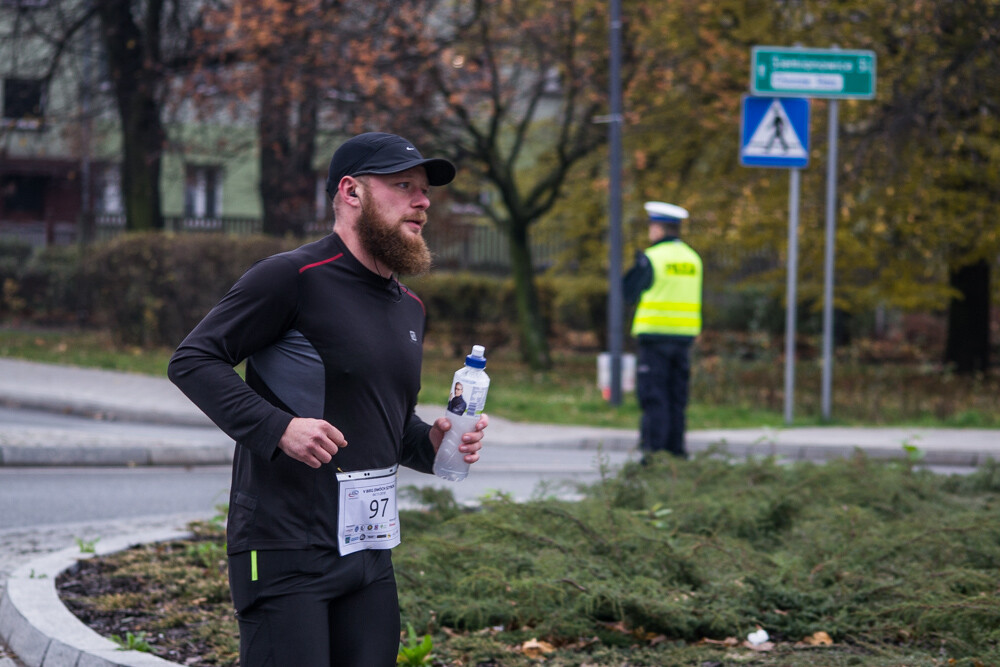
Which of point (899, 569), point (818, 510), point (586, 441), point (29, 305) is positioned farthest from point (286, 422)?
point (29, 305)

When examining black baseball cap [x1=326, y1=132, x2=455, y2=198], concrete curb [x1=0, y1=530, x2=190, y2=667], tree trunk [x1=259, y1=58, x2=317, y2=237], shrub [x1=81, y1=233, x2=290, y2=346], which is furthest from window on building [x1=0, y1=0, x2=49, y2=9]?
black baseball cap [x1=326, y1=132, x2=455, y2=198]

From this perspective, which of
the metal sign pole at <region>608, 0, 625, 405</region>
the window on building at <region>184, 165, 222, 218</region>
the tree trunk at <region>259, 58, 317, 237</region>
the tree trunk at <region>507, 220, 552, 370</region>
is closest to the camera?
the metal sign pole at <region>608, 0, 625, 405</region>

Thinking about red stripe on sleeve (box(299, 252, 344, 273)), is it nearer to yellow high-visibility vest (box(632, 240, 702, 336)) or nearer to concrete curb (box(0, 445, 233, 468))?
yellow high-visibility vest (box(632, 240, 702, 336))

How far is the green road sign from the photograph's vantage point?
13.0m

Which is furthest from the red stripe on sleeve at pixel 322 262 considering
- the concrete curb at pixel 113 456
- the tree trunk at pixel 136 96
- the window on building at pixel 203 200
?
the window on building at pixel 203 200

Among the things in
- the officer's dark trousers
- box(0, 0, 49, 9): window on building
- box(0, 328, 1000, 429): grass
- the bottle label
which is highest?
box(0, 0, 49, 9): window on building

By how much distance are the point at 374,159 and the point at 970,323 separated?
18514mm

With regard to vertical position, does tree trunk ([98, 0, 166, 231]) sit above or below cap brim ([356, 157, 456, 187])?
above

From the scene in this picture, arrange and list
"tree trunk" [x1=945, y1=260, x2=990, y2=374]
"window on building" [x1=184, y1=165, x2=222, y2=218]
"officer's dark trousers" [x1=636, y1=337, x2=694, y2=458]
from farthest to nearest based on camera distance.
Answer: "window on building" [x1=184, y1=165, x2=222, y2=218] → "tree trunk" [x1=945, y1=260, x2=990, y2=374] → "officer's dark trousers" [x1=636, y1=337, x2=694, y2=458]

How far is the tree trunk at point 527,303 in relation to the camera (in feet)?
66.8

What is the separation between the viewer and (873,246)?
58.7 ft

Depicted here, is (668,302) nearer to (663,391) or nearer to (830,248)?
(663,391)

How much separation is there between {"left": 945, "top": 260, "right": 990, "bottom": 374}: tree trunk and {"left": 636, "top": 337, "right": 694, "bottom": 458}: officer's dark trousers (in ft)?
37.7

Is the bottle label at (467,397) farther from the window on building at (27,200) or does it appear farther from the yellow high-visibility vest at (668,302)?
the window on building at (27,200)
